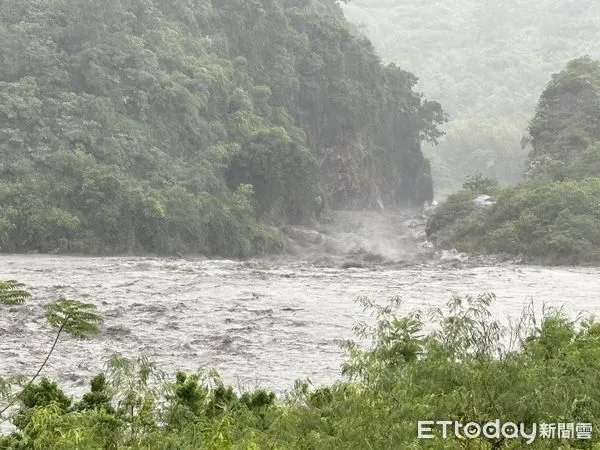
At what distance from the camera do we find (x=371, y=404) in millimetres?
8258

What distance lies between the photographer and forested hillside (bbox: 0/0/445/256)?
105 ft

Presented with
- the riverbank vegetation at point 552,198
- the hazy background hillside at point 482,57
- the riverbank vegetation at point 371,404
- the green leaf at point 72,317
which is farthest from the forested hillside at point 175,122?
the hazy background hillside at point 482,57

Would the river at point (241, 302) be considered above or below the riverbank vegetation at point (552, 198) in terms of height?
below

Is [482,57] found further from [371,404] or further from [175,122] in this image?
[371,404]

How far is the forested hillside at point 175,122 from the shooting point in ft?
105

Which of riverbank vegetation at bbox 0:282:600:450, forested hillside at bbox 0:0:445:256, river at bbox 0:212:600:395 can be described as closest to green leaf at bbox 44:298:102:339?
riverbank vegetation at bbox 0:282:600:450

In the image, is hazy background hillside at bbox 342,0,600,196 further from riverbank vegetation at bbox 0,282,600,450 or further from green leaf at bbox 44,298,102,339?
green leaf at bbox 44,298,102,339

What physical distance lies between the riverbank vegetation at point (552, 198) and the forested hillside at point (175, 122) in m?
8.73

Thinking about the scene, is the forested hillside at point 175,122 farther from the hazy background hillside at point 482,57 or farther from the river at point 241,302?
the hazy background hillside at point 482,57

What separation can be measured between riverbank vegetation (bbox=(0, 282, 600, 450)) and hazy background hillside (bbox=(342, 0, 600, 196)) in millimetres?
67789

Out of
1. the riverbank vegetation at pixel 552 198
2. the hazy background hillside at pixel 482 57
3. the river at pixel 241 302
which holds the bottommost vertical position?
the river at pixel 241 302

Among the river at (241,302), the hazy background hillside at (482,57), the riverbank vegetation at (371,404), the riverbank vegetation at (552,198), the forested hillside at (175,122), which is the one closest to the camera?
the riverbank vegetation at (371,404)

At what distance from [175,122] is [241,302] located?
66.7ft

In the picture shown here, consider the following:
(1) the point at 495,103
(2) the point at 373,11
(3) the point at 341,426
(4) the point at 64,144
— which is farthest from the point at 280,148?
(2) the point at 373,11
